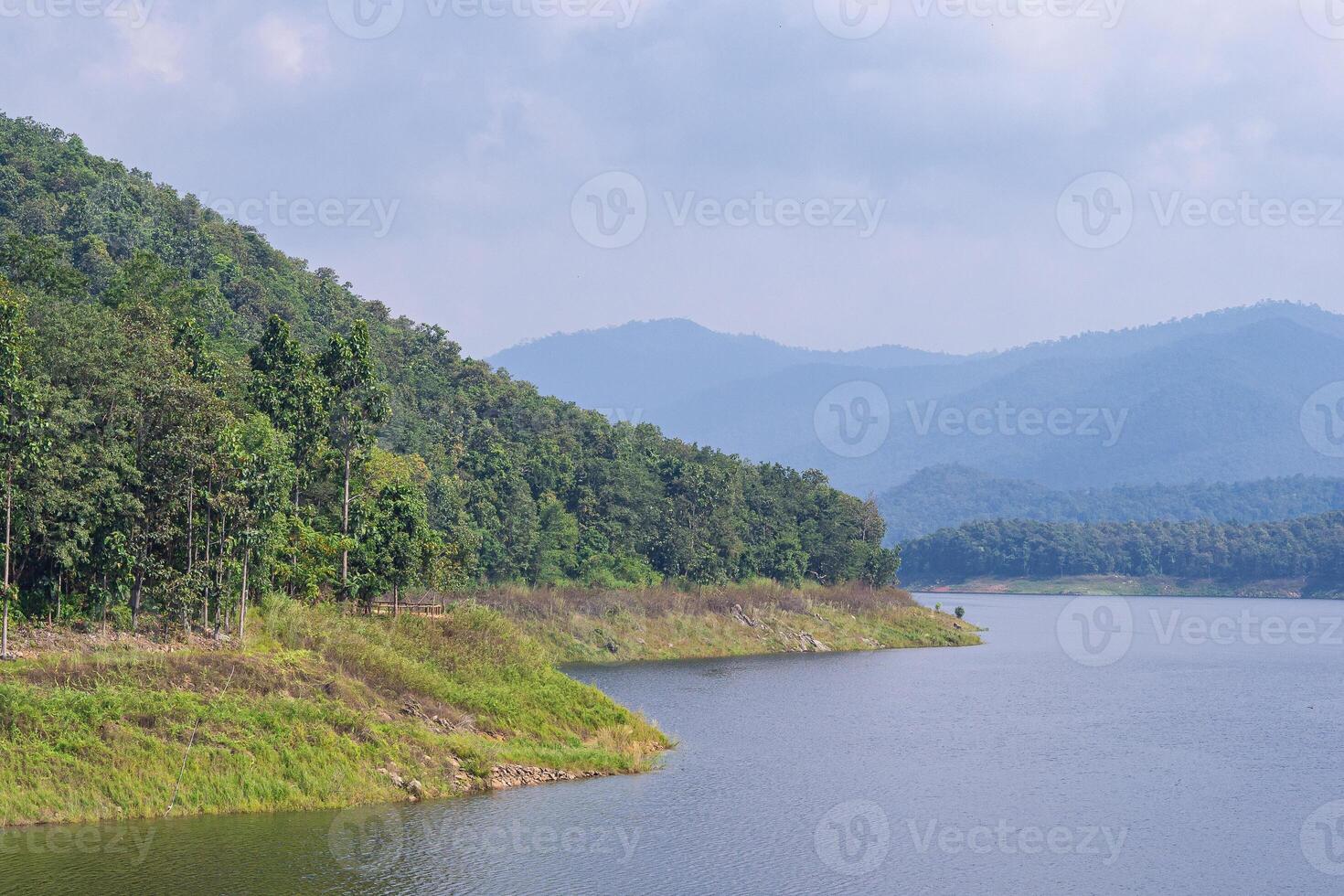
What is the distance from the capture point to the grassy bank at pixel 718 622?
99.4 m

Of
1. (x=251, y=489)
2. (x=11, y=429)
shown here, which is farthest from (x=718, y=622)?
(x=11, y=429)

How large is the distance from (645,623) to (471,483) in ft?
62.4

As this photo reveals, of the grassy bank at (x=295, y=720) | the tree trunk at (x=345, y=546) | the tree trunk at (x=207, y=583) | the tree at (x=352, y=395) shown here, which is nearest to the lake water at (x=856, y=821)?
the grassy bank at (x=295, y=720)

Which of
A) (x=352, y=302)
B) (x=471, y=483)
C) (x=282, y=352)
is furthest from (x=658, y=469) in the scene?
(x=282, y=352)

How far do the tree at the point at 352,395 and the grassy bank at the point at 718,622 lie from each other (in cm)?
3665

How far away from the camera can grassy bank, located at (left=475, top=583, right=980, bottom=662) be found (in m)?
99.4

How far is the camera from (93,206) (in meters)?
114

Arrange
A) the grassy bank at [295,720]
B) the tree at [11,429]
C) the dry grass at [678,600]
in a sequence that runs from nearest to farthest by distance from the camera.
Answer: the grassy bank at [295,720], the tree at [11,429], the dry grass at [678,600]

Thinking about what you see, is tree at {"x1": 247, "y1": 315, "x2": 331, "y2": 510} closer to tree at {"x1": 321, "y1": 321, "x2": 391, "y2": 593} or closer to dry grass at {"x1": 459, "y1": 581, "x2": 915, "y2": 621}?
tree at {"x1": 321, "y1": 321, "x2": 391, "y2": 593}

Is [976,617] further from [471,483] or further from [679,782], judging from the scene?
[679,782]

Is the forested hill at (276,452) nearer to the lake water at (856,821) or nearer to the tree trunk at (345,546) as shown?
the tree trunk at (345,546)

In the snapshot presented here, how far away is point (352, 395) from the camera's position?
201 feet

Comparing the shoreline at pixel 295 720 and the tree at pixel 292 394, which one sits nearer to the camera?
the shoreline at pixel 295 720

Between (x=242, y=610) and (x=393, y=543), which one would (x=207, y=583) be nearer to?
(x=242, y=610)
